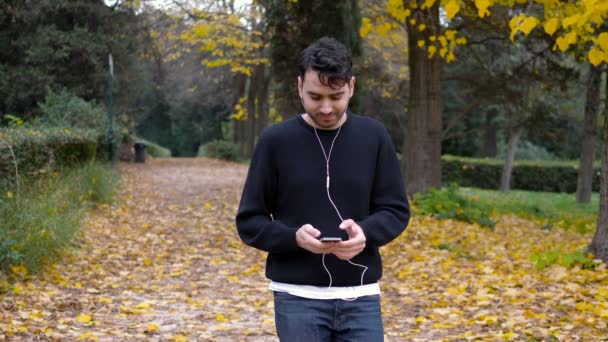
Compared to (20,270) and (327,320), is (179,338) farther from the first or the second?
(327,320)

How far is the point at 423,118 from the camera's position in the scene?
14.6 metres

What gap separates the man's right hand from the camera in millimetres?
2598

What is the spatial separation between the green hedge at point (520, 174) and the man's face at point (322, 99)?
30427 millimetres

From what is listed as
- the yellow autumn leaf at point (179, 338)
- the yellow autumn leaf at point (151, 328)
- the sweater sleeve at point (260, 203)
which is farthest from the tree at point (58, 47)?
the sweater sleeve at point (260, 203)

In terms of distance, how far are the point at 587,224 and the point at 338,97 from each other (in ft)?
44.0

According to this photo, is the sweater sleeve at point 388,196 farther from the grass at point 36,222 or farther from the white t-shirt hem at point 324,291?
the grass at point 36,222

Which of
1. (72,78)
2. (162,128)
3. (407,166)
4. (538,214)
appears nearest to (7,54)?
(72,78)

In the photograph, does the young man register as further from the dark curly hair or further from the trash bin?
the trash bin

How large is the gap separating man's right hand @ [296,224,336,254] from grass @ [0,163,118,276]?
16.3 ft

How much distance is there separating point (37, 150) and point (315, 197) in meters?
8.32

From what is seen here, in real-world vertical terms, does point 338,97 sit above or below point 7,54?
below

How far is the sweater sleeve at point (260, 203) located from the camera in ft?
9.12

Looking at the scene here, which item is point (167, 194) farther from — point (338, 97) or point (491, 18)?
point (338, 97)

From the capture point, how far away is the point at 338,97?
276 centimetres
